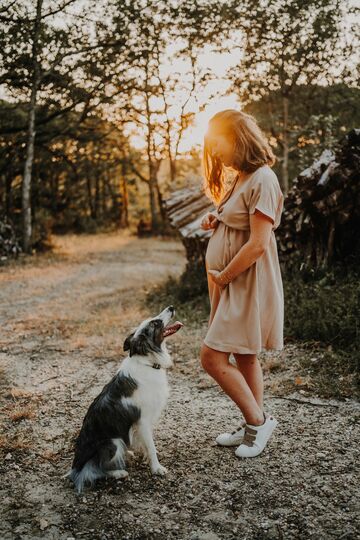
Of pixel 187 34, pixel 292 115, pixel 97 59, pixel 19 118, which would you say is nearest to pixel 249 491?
pixel 97 59

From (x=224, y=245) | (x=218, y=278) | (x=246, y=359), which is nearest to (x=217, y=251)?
(x=224, y=245)

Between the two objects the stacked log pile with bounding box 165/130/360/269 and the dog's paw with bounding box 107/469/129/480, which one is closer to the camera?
the dog's paw with bounding box 107/469/129/480

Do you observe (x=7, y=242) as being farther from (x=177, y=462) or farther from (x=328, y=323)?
(x=177, y=462)

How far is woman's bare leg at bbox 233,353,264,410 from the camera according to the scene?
358 centimetres

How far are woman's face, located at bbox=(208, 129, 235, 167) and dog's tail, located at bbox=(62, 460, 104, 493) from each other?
2246mm

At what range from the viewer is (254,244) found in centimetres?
316

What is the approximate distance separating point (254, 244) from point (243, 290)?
1.17ft

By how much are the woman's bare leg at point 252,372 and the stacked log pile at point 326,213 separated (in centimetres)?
427

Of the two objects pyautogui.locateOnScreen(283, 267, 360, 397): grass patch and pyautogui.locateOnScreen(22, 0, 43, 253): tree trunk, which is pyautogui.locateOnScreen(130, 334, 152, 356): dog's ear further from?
pyautogui.locateOnScreen(22, 0, 43, 253): tree trunk

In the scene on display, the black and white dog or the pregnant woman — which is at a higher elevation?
the pregnant woman

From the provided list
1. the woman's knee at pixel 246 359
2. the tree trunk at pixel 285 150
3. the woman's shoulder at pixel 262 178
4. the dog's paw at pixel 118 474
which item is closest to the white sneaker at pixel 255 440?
the woman's knee at pixel 246 359

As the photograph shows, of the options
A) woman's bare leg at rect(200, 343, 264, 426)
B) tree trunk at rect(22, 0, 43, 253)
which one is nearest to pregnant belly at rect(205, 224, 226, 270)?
woman's bare leg at rect(200, 343, 264, 426)

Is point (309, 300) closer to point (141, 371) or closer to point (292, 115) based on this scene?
Result: point (141, 371)

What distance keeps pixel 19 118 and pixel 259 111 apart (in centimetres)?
1031
